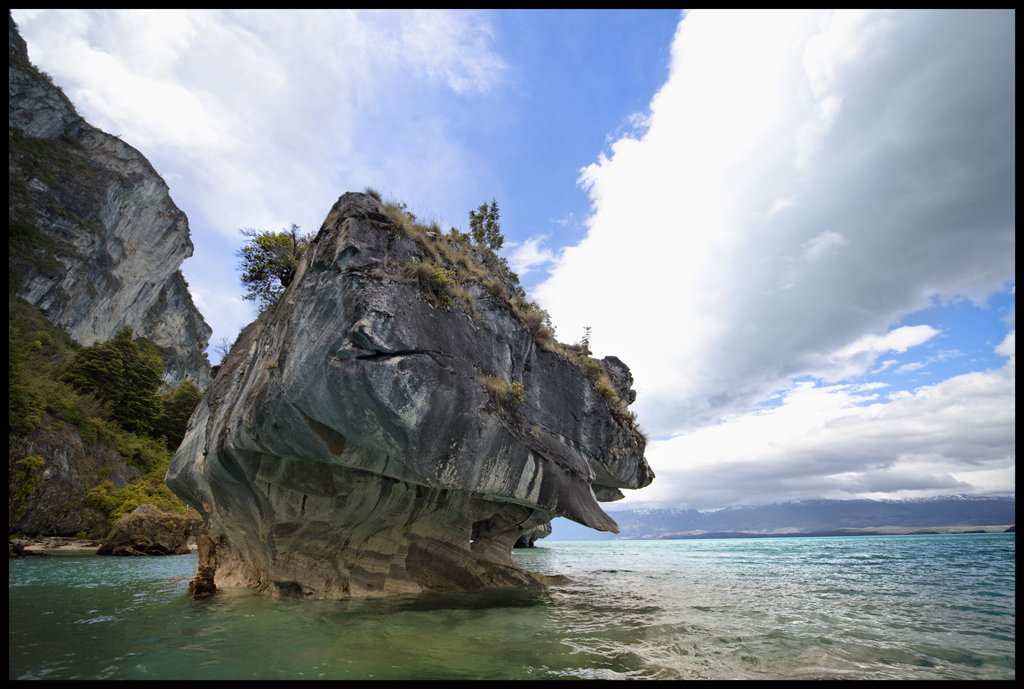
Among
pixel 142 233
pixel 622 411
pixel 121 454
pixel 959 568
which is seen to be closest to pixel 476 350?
pixel 622 411

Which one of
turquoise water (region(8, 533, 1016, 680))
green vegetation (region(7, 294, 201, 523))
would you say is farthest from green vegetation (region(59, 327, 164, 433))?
turquoise water (region(8, 533, 1016, 680))

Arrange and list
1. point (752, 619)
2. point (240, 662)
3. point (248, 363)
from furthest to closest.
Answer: point (248, 363) < point (752, 619) < point (240, 662)

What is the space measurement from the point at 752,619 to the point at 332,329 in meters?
11.3

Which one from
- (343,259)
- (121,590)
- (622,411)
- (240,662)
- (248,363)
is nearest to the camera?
(240,662)

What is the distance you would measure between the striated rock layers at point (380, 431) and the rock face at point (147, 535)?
17.1 meters

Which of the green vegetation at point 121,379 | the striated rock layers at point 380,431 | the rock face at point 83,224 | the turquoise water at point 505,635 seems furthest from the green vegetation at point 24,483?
the rock face at point 83,224

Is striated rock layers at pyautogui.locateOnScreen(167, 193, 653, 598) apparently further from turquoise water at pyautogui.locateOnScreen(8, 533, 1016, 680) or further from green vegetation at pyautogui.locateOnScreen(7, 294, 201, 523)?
green vegetation at pyautogui.locateOnScreen(7, 294, 201, 523)

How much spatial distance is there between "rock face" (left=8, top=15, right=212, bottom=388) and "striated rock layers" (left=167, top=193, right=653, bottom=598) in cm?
5732

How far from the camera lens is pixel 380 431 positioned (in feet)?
27.3

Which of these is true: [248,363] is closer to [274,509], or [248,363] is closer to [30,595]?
[274,509]

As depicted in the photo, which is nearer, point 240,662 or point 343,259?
point 240,662

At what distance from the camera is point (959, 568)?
79.7 ft

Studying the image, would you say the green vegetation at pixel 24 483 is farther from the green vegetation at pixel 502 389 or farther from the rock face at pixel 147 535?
the green vegetation at pixel 502 389

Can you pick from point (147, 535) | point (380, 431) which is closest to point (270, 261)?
point (380, 431)
